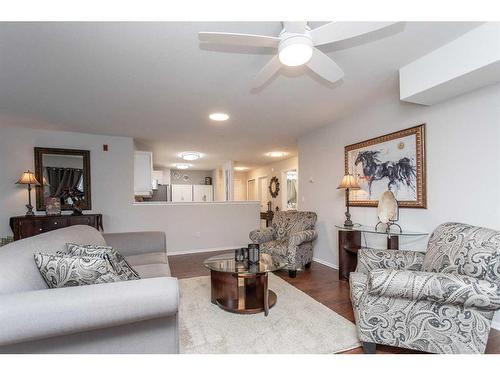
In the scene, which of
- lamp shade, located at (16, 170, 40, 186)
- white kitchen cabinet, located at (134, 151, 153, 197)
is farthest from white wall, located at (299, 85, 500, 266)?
lamp shade, located at (16, 170, 40, 186)

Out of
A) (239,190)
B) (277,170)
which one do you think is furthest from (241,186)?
(277,170)

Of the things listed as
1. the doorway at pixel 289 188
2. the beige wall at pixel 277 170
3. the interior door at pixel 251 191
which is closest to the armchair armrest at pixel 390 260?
the beige wall at pixel 277 170

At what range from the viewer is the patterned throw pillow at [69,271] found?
1314 mm

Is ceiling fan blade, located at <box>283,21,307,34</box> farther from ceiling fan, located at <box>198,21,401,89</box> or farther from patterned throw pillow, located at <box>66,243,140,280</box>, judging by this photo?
patterned throw pillow, located at <box>66,243,140,280</box>

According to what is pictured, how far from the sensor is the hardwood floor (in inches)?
73.6

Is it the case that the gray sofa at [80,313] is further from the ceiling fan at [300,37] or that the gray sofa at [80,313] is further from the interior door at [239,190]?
the interior door at [239,190]

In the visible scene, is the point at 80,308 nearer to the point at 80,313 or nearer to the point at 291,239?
the point at 80,313

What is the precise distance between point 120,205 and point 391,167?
4.33 metres

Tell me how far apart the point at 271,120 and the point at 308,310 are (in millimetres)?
2525

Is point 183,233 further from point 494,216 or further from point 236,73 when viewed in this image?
point 494,216

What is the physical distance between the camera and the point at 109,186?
4441 millimetres

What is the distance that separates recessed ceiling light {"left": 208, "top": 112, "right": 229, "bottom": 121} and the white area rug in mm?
2285

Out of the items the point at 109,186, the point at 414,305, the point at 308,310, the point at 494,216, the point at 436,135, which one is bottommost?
the point at 308,310
